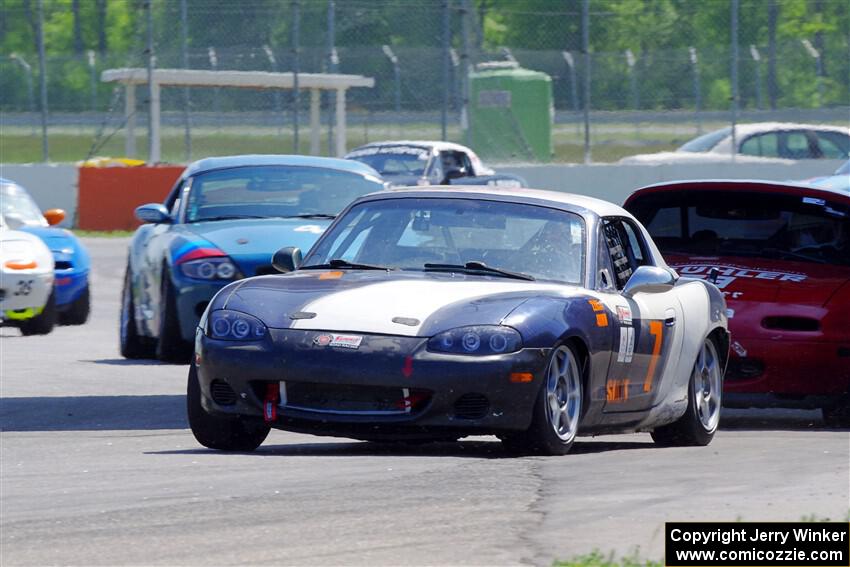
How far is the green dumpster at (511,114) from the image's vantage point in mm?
30375

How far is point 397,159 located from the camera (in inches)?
1142

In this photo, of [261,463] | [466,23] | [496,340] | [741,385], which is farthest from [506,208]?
[466,23]

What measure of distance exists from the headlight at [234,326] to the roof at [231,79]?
75.6 feet

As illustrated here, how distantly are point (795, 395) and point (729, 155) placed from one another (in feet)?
66.7

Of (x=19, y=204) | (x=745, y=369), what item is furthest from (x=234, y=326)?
(x=19, y=204)

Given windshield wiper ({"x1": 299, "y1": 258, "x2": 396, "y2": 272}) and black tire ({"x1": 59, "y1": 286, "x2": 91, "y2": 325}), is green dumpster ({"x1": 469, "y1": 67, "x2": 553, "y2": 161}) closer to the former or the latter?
black tire ({"x1": 59, "y1": 286, "x2": 91, "y2": 325})

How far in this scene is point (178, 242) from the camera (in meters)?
12.4

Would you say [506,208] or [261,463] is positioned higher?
[506,208]

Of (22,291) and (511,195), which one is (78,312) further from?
(511,195)

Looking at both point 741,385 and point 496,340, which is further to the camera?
point 741,385

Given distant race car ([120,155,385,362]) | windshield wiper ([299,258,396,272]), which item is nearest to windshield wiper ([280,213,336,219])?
distant race car ([120,155,385,362])

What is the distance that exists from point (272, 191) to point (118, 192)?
18361mm

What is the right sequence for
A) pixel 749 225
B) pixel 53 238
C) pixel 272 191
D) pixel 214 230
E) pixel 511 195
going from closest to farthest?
pixel 511 195 < pixel 749 225 < pixel 214 230 < pixel 272 191 < pixel 53 238

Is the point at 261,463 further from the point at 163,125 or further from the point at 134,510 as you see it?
the point at 163,125
